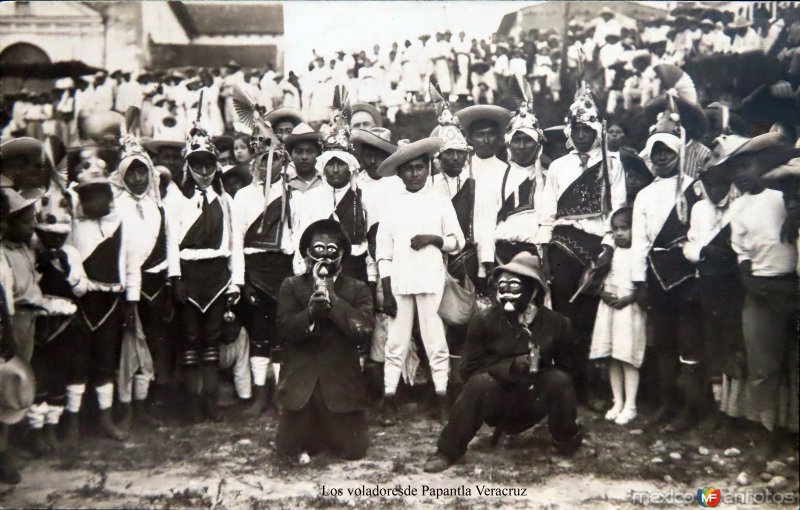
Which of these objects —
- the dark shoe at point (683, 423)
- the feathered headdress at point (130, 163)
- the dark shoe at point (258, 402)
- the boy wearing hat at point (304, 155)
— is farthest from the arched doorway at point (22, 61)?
the dark shoe at point (683, 423)

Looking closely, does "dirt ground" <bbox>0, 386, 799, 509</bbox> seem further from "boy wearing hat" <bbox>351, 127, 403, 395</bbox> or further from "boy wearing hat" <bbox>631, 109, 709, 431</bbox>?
"boy wearing hat" <bbox>351, 127, 403, 395</bbox>

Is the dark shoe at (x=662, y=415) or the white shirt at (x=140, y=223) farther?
the white shirt at (x=140, y=223)

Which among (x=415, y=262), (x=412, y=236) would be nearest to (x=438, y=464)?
(x=415, y=262)

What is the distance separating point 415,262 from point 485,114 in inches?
40.8

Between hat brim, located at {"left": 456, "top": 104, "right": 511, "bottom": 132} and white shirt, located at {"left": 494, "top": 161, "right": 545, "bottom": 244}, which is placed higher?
hat brim, located at {"left": 456, "top": 104, "right": 511, "bottom": 132}

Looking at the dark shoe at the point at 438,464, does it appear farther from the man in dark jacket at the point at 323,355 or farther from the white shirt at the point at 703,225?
the white shirt at the point at 703,225

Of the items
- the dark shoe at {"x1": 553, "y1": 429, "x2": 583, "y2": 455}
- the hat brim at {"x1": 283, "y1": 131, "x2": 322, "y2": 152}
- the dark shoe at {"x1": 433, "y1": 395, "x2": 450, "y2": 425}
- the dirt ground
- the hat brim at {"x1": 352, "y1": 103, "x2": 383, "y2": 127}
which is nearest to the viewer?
the dirt ground

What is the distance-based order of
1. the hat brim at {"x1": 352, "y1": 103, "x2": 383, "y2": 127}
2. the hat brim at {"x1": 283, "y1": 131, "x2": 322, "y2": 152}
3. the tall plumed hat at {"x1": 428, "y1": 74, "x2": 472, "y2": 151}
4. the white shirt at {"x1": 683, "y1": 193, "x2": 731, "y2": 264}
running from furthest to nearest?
the hat brim at {"x1": 352, "y1": 103, "x2": 383, "y2": 127} < the hat brim at {"x1": 283, "y1": 131, "x2": 322, "y2": 152} < the tall plumed hat at {"x1": 428, "y1": 74, "x2": 472, "y2": 151} < the white shirt at {"x1": 683, "y1": 193, "x2": 731, "y2": 264}

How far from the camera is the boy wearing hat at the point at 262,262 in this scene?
4734mm

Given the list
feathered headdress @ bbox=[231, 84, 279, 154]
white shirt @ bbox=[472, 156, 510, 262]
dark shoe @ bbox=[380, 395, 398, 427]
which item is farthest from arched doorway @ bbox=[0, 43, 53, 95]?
dark shoe @ bbox=[380, 395, 398, 427]

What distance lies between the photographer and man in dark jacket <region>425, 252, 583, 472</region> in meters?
4.28

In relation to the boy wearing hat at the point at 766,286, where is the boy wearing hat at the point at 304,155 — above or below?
above

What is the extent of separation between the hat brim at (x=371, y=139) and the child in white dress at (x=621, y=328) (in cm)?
148

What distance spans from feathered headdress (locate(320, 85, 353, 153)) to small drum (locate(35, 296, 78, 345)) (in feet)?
6.07
